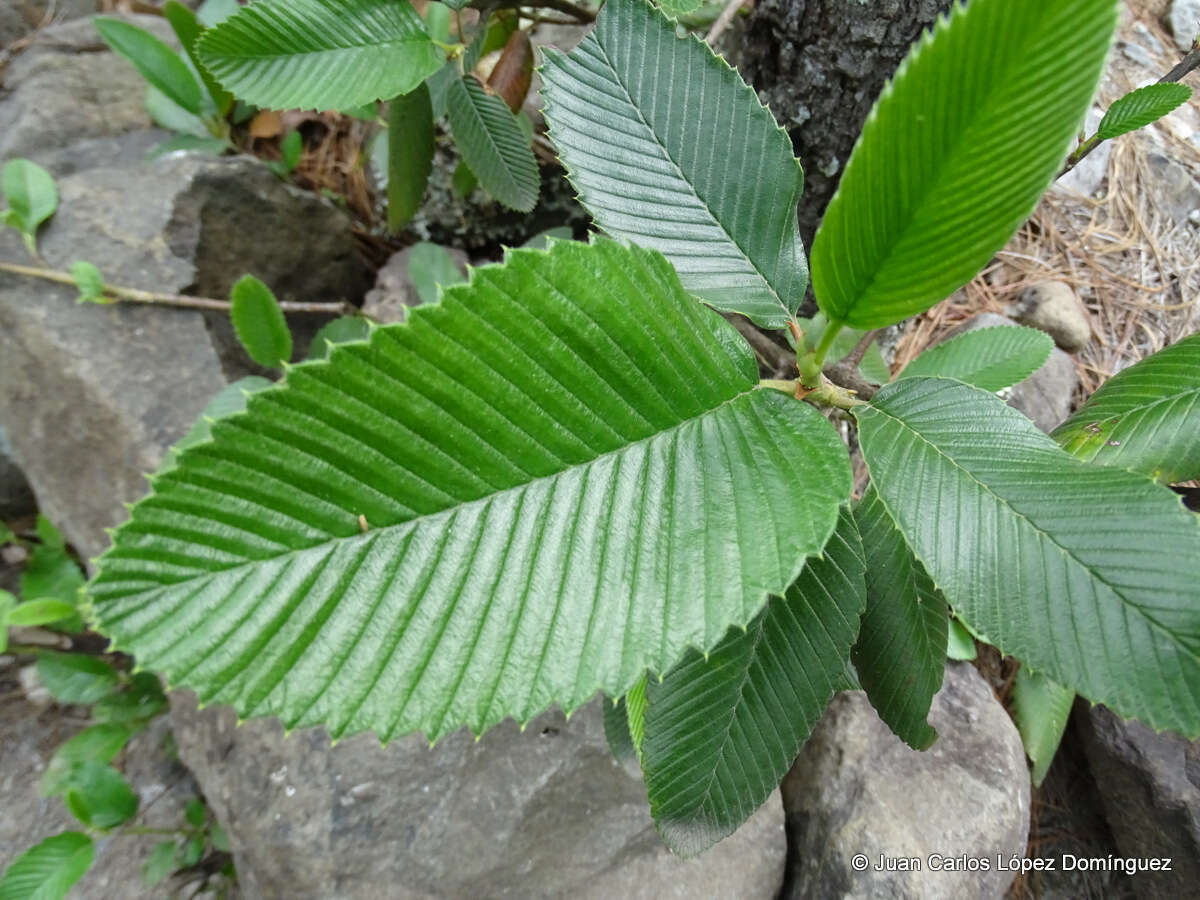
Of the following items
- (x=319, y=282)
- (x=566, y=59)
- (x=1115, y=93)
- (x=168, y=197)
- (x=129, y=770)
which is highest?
(x=1115, y=93)

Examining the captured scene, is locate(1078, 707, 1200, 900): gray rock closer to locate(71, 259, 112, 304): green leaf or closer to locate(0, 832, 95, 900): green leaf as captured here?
locate(0, 832, 95, 900): green leaf

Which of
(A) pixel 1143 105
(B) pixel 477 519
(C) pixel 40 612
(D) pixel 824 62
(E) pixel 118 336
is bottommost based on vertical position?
(C) pixel 40 612

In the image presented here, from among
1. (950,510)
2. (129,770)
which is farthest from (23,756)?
(950,510)

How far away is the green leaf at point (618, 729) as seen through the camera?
3.80 feet

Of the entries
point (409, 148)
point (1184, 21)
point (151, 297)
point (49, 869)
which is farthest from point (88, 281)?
point (1184, 21)

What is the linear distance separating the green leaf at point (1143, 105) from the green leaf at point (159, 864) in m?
2.35

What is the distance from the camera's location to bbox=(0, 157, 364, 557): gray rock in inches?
66.7

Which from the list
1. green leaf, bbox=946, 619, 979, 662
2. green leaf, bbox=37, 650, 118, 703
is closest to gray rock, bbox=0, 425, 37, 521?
green leaf, bbox=37, 650, 118, 703

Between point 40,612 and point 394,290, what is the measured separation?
118 centimetres

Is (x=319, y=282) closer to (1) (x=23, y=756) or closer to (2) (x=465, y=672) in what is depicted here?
(1) (x=23, y=756)

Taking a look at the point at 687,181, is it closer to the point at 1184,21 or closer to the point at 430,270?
the point at 430,270

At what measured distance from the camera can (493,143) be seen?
1435 millimetres

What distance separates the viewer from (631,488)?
0.62 m

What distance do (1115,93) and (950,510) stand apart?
193 centimetres
